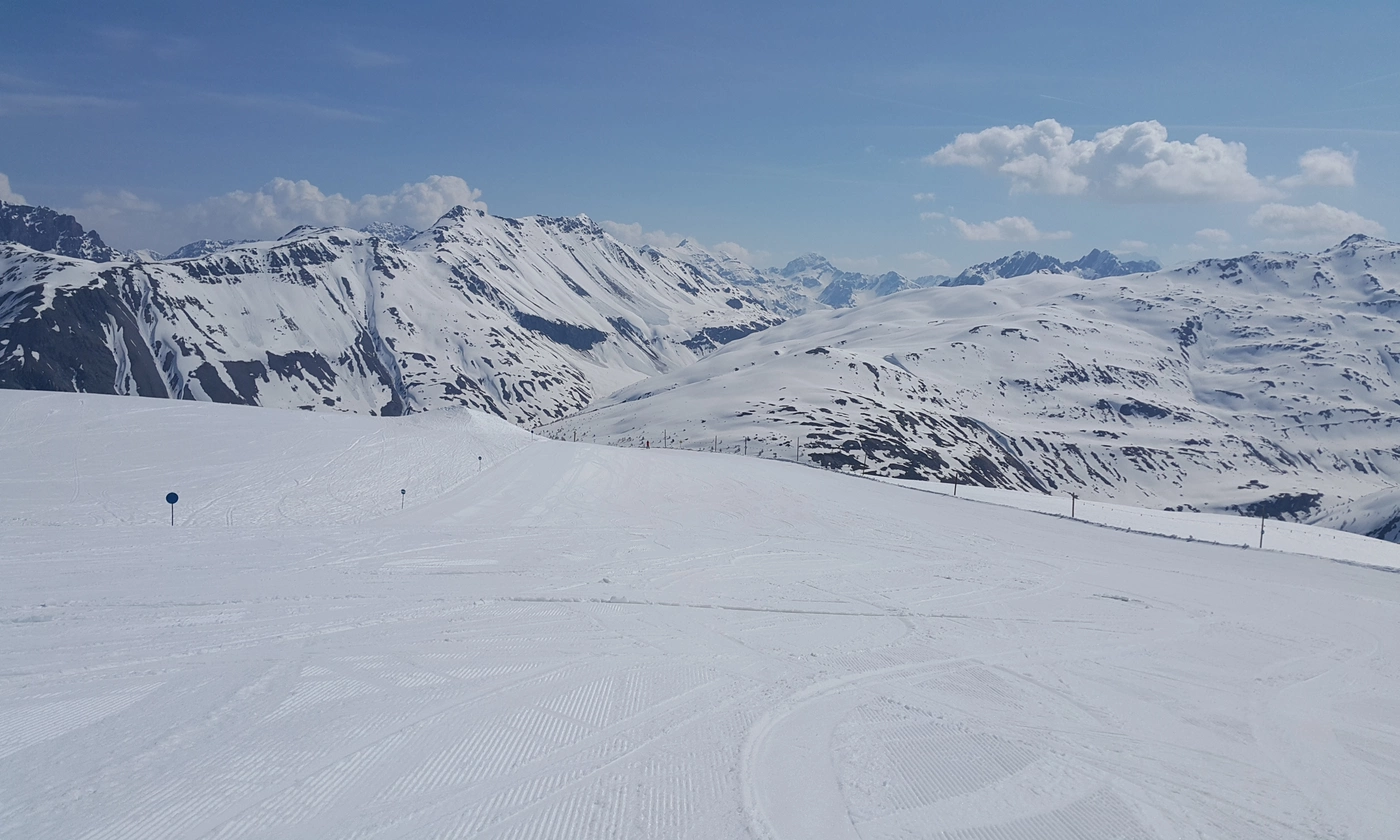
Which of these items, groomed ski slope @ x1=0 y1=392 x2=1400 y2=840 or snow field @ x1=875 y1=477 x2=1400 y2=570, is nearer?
groomed ski slope @ x1=0 y1=392 x2=1400 y2=840

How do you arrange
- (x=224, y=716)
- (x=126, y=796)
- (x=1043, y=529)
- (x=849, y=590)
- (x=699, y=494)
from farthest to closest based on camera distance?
(x=699, y=494) → (x=1043, y=529) → (x=849, y=590) → (x=224, y=716) → (x=126, y=796)

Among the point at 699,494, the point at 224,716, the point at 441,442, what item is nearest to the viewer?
the point at 224,716

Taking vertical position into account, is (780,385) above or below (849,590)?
above

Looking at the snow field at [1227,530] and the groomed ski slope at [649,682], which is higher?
the snow field at [1227,530]

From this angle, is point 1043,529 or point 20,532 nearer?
point 20,532

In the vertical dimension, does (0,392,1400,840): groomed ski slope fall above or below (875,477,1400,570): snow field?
below

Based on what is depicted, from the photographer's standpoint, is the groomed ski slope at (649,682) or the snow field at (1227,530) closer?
the groomed ski slope at (649,682)

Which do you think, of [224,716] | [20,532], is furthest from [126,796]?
[20,532]

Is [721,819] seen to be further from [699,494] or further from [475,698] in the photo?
[699,494]
